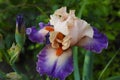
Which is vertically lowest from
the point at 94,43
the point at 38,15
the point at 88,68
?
the point at 38,15

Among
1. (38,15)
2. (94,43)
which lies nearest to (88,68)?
(94,43)

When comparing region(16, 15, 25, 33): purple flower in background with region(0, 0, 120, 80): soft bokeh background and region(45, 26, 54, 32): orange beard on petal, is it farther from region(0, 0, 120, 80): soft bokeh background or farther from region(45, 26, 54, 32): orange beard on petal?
region(0, 0, 120, 80): soft bokeh background

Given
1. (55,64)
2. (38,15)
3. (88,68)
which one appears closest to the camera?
(55,64)

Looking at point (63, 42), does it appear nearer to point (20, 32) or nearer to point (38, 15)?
point (20, 32)

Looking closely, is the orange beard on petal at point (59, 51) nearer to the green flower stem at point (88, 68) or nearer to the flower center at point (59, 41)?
the flower center at point (59, 41)

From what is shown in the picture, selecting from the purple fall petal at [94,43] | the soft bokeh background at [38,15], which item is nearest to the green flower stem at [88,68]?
the purple fall petal at [94,43]

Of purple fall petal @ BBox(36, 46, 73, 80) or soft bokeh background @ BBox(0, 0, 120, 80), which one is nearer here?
purple fall petal @ BBox(36, 46, 73, 80)

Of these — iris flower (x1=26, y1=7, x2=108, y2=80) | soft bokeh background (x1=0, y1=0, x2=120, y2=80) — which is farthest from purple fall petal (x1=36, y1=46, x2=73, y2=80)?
soft bokeh background (x1=0, y1=0, x2=120, y2=80)
